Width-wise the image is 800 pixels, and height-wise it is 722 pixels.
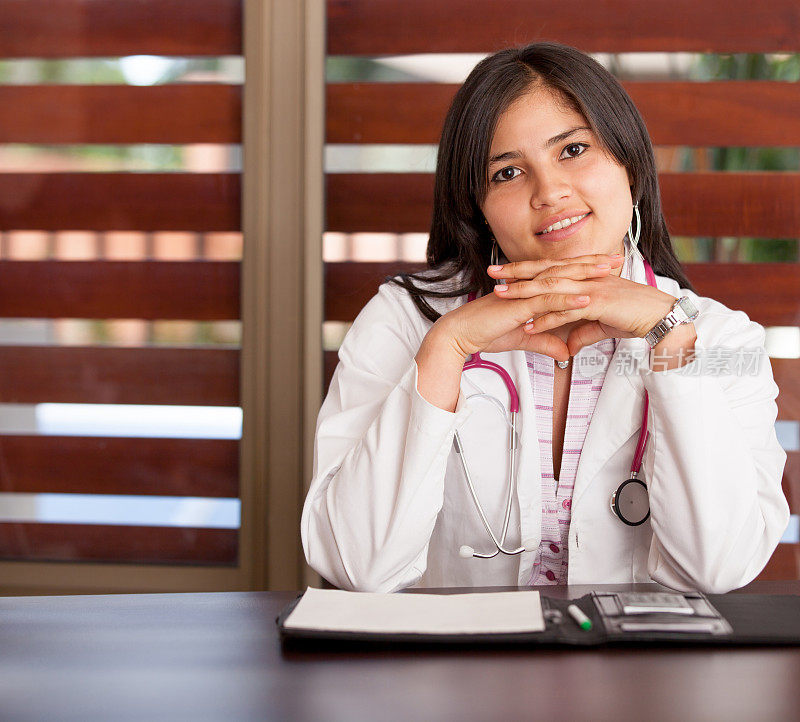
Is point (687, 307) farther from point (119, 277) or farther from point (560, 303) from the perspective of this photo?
point (119, 277)

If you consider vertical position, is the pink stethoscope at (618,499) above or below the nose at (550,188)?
below

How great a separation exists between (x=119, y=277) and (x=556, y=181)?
1.42m

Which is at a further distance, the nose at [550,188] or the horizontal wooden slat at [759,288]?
the horizontal wooden slat at [759,288]

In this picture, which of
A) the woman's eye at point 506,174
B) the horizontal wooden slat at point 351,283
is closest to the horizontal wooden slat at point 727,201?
the horizontal wooden slat at point 351,283

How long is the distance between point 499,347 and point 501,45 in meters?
1.11

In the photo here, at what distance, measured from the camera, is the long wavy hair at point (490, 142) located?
1527mm

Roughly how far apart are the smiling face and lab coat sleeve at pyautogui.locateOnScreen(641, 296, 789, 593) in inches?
12.2

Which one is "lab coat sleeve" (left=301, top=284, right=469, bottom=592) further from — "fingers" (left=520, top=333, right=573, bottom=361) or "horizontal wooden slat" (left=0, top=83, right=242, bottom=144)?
"horizontal wooden slat" (left=0, top=83, right=242, bottom=144)

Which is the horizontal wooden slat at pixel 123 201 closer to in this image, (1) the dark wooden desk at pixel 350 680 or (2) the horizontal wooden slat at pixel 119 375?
(2) the horizontal wooden slat at pixel 119 375

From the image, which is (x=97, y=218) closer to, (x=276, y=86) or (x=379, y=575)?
(x=276, y=86)

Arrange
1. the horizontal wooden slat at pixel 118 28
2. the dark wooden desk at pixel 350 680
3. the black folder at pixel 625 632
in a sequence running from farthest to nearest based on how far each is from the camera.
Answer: the horizontal wooden slat at pixel 118 28
the black folder at pixel 625 632
the dark wooden desk at pixel 350 680

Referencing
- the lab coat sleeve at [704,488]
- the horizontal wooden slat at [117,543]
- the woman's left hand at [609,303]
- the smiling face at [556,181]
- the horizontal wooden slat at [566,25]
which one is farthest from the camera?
the horizontal wooden slat at [117,543]

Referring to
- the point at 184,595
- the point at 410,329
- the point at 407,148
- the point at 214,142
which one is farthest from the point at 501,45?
the point at 184,595

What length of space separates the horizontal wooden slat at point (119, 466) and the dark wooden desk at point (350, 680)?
1345mm
